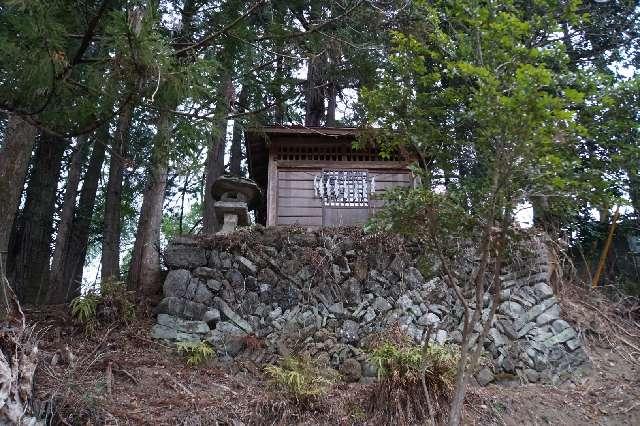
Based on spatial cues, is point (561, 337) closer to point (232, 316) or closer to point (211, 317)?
point (232, 316)

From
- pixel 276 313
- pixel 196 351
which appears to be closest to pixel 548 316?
pixel 276 313

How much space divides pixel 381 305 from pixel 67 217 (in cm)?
581

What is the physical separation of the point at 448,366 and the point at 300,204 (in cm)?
397

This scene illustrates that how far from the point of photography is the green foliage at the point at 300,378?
18.0 feet

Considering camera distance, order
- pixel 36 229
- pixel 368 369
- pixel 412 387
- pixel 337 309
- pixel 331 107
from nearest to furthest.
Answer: pixel 412 387, pixel 368 369, pixel 337 309, pixel 36 229, pixel 331 107

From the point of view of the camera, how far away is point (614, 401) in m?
6.20

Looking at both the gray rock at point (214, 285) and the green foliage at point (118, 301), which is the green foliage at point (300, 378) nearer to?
the gray rock at point (214, 285)

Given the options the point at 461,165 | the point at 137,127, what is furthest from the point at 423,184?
the point at 137,127

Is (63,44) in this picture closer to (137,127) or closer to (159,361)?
(159,361)

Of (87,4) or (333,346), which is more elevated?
(87,4)

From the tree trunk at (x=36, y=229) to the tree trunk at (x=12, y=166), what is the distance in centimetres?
303

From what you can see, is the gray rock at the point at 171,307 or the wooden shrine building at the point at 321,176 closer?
the gray rock at the point at 171,307

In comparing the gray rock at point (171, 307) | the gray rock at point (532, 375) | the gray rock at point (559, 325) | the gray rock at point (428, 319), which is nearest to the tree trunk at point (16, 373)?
the gray rock at point (171, 307)

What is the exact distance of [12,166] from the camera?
534cm
